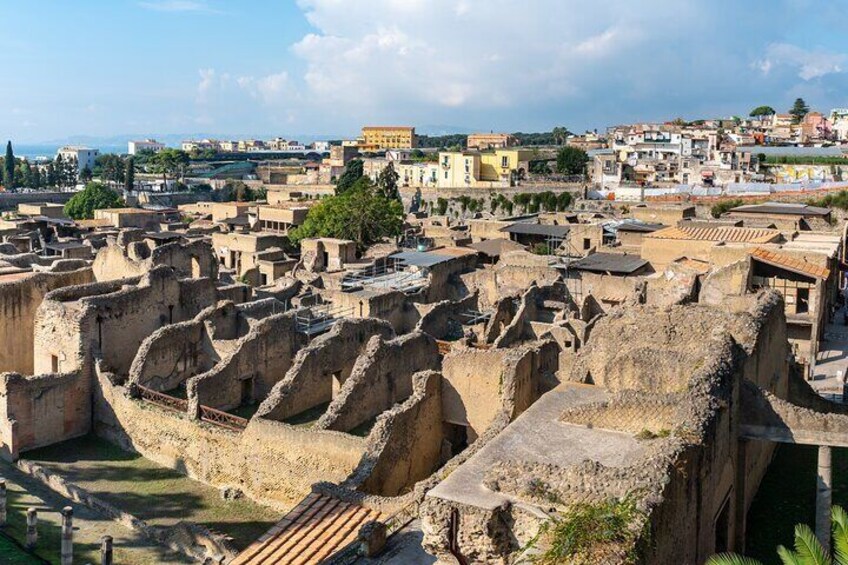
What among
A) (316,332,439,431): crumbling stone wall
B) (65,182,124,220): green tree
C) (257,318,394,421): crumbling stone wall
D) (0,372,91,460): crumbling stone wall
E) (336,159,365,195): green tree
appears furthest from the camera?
(336,159,365,195): green tree

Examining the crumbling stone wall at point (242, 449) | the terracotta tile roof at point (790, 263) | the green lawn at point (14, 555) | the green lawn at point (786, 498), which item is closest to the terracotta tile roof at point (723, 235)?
the terracotta tile roof at point (790, 263)

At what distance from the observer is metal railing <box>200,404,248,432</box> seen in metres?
20.9

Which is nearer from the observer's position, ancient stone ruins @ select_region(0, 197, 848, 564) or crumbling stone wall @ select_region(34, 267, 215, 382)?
ancient stone ruins @ select_region(0, 197, 848, 564)

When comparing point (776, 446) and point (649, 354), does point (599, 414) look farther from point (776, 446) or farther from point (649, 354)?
point (776, 446)

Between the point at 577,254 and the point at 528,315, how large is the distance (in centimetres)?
1739

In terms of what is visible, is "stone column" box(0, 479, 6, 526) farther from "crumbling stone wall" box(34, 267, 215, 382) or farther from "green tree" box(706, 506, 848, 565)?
"green tree" box(706, 506, 848, 565)

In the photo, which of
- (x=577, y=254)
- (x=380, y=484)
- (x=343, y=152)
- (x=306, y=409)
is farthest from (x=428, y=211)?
(x=380, y=484)

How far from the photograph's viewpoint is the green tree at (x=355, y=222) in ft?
186

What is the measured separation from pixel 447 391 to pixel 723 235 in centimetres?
2431

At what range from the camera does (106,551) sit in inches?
644

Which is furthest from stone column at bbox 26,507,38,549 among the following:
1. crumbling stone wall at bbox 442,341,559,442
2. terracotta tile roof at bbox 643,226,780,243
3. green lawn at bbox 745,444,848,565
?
terracotta tile roof at bbox 643,226,780,243

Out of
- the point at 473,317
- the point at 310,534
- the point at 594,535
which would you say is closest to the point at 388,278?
the point at 473,317

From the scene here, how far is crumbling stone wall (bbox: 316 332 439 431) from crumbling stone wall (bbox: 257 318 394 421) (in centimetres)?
134

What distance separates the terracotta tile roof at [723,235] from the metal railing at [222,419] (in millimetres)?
25019
